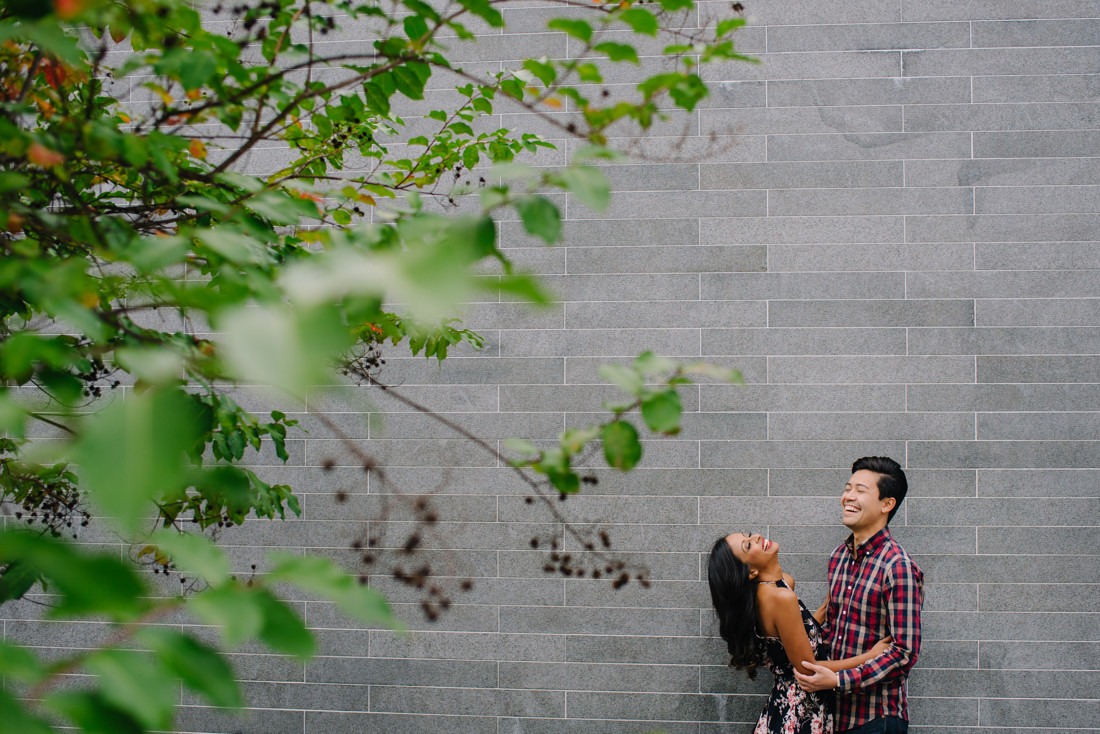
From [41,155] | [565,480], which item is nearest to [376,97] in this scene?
[41,155]

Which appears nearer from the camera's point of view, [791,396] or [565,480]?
[565,480]

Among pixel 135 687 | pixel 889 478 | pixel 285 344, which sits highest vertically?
pixel 285 344

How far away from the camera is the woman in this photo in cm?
229

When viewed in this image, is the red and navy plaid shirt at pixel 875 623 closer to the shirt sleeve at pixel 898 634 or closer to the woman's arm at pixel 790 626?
the shirt sleeve at pixel 898 634

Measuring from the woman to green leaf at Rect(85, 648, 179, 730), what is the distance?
6.56ft

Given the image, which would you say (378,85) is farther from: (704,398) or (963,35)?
(963,35)

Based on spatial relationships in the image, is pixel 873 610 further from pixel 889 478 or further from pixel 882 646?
Answer: pixel 889 478

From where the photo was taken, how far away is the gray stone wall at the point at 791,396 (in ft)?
8.55

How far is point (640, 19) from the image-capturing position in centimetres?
97

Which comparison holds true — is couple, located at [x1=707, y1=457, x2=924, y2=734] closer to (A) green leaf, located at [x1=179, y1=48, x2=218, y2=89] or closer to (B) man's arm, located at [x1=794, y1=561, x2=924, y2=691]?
(B) man's arm, located at [x1=794, y1=561, x2=924, y2=691]

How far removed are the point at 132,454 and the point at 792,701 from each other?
2.30m

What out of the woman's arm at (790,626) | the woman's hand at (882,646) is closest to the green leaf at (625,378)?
the woman's arm at (790,626)

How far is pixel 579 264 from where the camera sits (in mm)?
2762

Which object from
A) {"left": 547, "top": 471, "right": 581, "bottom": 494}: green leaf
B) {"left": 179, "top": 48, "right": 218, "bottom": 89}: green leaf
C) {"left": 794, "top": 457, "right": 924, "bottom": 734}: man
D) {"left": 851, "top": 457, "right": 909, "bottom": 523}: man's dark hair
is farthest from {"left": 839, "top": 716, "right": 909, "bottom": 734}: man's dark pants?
{"left": 179, "top": 48, "right": 218, "bottom": 89}: green leaf
